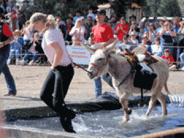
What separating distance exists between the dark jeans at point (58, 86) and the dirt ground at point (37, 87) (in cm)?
135

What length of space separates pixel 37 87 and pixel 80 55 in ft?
7.51

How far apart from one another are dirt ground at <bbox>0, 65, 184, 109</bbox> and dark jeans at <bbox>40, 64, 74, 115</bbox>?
53.1 inches

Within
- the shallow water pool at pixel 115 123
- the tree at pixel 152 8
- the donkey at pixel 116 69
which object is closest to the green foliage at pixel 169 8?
the tree at pixel 152 8

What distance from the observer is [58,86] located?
5133 millimetres

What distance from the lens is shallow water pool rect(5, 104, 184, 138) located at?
217 inches

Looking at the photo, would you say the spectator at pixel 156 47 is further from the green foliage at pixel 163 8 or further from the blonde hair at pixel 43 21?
the green foliage at pixel 163 8

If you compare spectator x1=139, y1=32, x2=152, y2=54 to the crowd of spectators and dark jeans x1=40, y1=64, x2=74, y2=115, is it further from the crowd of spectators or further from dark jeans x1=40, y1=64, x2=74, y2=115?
dark jeans x1=40, y1=64, x2=74, y2=115

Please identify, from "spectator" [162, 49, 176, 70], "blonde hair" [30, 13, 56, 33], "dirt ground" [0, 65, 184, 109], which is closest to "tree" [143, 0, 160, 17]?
"spectator" [162, 49, 176, 70]

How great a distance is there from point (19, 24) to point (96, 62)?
12870 millimetres

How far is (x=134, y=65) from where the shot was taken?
249 inches

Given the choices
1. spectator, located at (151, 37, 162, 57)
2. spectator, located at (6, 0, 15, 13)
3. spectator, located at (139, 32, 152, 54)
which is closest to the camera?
spectator, located at (151, 37, 162, 57)

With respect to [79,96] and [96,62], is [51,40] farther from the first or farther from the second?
[79,96]

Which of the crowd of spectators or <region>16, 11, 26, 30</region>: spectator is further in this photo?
<region>16, 11, 26, 30</region>: spectator

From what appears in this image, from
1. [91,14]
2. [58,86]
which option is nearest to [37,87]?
[58,86]
